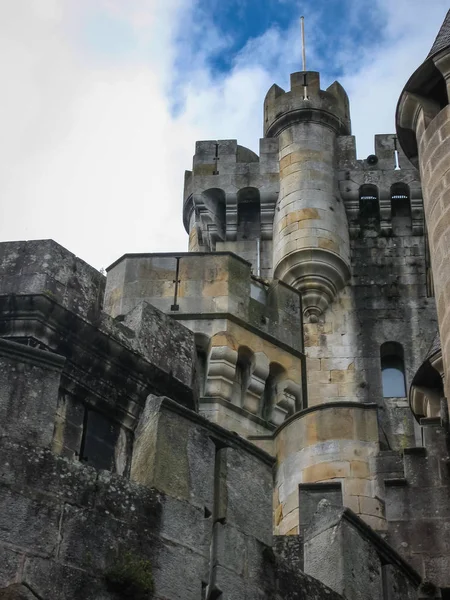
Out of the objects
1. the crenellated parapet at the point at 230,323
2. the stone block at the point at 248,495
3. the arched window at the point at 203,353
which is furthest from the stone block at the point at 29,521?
the arched window at the point at 203,353

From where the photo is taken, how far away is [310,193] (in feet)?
94.6

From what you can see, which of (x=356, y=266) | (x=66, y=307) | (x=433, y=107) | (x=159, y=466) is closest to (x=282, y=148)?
(x=356, y=266)

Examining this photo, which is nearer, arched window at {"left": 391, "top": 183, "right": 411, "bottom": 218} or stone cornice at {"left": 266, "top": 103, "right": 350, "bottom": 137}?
arched window at {"left": 391, "top": 183, "right": 411, "bottom": 218}

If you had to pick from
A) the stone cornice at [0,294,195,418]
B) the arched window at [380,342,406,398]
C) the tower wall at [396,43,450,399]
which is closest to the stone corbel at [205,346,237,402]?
the tower wall at [396,43,450,399]

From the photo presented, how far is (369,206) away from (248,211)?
2.33 m

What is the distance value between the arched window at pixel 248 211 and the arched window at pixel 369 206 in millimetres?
1983

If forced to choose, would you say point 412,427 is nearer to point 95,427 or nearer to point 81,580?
point 95,427

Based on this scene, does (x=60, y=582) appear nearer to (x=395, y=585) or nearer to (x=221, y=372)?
(x=395, y=585)

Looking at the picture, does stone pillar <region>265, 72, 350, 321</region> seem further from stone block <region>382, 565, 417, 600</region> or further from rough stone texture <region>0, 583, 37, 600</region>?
rough stone texture <region>0, 583, 37, 600</region>

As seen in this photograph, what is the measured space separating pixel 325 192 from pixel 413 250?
2.00 m

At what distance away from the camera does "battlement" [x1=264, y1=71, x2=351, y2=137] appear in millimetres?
30266

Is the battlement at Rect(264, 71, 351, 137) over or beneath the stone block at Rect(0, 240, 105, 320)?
over

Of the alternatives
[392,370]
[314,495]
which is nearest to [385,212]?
[392,370]

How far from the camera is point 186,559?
920 cm
